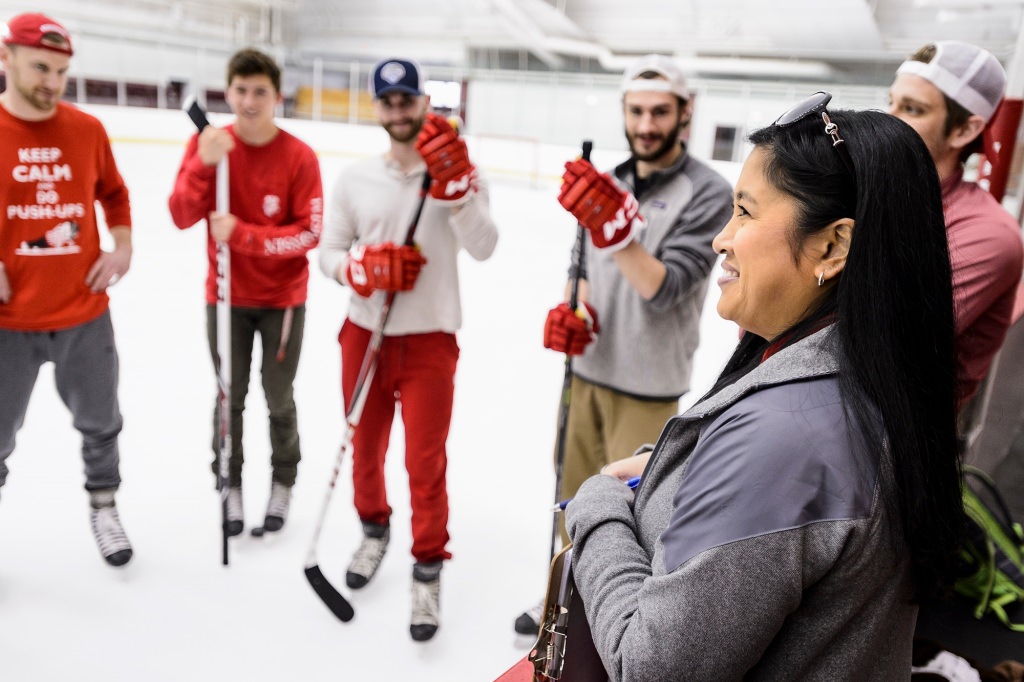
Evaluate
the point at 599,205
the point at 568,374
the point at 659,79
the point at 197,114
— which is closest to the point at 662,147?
the point at 659,79

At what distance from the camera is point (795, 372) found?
69 cm

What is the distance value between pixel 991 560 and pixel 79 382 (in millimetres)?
2192

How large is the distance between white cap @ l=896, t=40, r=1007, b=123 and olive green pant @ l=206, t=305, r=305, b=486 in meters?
1.81

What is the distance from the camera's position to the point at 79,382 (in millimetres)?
2078

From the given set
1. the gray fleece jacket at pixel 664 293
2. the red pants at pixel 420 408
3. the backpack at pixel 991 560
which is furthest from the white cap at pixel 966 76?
the red pants at pixel 420 408

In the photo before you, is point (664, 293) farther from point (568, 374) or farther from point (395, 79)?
point (395, 79)

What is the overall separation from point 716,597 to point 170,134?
34.5 feet

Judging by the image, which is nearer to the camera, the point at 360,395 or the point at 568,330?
the point at 568,330

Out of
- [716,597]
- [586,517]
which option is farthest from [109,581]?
[716,597]

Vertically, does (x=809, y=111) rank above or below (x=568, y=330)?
above

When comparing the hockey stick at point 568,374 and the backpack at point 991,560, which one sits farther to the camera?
the hockey stick at point 568,374

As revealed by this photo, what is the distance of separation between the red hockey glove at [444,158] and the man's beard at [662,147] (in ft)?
1.35

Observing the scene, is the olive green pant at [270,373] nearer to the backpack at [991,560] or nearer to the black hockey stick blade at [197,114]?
the black hockey stick blade at [197,114]

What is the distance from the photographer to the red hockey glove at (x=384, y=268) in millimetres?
1859
